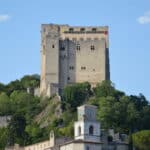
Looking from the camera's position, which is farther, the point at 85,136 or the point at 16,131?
the point at 16,131

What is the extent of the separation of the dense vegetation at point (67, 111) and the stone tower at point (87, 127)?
261 inches

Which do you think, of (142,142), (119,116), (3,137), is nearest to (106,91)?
(119,116)

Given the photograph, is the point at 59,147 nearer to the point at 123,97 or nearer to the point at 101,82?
the point at 123,97

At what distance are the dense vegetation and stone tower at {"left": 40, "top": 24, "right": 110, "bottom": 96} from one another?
2.29 m

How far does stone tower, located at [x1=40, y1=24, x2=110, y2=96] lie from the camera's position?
124500 millimetres

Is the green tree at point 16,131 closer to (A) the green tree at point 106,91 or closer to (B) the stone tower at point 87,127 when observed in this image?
(A) the green tree at point 106,91

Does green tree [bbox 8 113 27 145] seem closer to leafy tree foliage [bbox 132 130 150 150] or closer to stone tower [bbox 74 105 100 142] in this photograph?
leafy tree foliage [bbox 132 130 150 150]

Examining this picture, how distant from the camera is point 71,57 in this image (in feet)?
412

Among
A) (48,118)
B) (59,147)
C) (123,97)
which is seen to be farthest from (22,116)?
(59,147)

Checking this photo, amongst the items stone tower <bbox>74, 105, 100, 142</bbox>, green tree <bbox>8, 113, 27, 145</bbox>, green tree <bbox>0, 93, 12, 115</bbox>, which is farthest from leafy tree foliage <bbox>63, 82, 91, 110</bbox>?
stone tower <bbox>74, 105, 100, 142</bbox>

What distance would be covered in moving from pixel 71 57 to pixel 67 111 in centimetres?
956

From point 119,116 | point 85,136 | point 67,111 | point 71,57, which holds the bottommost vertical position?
point 85,136

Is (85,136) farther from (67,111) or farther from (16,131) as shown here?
(67,111)

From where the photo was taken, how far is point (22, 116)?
393 feet
